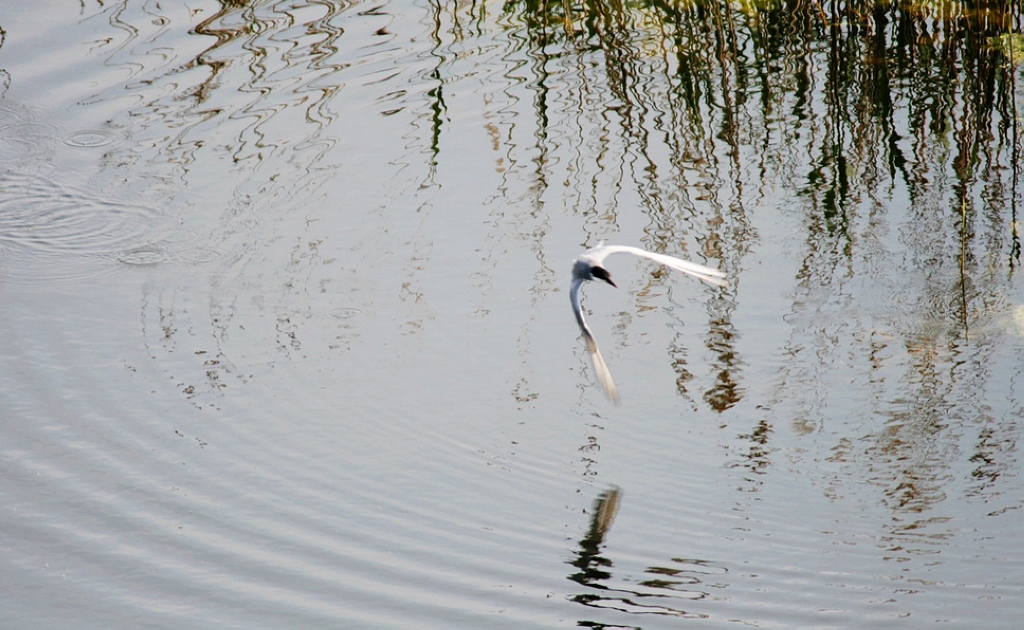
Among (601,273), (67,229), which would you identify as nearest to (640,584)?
(601,273)

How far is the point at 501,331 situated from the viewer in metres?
5.27

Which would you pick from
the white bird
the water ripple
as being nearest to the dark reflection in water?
the white bird

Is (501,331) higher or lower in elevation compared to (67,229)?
lower

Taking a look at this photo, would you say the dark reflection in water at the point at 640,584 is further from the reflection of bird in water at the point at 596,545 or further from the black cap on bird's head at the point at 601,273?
the black cap on bird's head at the point at 601,273

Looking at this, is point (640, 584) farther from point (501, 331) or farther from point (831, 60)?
point (831, 60)

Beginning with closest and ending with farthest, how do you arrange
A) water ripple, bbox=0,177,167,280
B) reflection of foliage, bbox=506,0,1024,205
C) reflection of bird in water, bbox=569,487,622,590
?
1. reflection of bird in water, bbox=569,487,622,590
2. water ripple, bbox=0,177,167,280
3. reflection of foliage, bbox=506,0,1024,205

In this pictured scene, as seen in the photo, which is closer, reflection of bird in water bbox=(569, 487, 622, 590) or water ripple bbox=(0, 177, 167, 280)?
reflection of bird in water bbox=(569, 487, 622, 590)

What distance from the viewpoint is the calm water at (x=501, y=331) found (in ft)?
13.4

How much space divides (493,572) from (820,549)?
1.13 m

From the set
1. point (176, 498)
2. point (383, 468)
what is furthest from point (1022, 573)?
point (176, 498)

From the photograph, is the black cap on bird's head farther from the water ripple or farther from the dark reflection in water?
the water ripple

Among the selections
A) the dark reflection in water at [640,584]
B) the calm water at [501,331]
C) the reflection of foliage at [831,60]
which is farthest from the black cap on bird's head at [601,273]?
the reflection of foliage at [831,60]

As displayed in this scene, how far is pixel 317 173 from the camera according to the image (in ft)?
21.5

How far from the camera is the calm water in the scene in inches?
161
